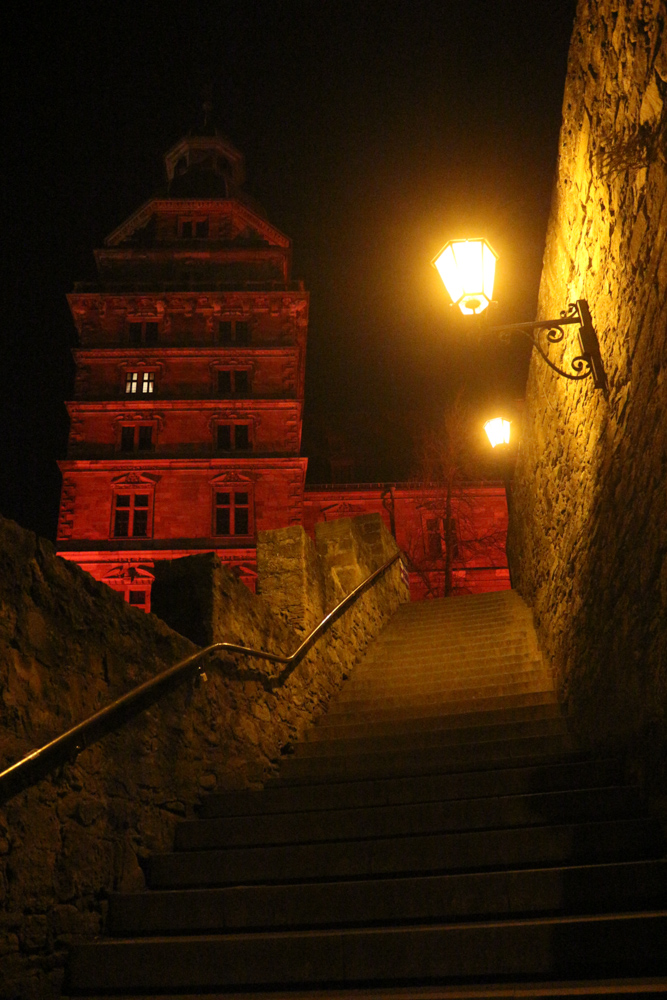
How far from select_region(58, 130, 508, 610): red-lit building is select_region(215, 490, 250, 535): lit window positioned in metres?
0.05

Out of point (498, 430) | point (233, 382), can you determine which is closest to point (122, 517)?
point (233, 382)

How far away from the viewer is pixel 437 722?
6504mm

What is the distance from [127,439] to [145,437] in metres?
0.73

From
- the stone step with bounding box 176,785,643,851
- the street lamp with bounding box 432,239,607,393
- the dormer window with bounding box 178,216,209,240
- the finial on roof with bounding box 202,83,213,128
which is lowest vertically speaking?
the stone step with bounding box 176,785,643,851

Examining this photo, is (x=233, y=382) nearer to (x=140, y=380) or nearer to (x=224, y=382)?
(x=224, y=382)

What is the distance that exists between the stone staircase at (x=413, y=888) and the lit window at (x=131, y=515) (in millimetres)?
23476

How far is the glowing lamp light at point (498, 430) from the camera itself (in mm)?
10219

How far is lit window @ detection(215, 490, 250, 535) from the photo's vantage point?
28375 mm

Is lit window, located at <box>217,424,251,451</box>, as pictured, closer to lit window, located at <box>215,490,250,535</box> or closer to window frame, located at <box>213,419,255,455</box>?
window frame, located at <box>213,419,255,455</box>

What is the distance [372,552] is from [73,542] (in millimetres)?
18374

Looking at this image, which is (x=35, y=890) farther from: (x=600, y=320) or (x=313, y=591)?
(x=313, y=591)

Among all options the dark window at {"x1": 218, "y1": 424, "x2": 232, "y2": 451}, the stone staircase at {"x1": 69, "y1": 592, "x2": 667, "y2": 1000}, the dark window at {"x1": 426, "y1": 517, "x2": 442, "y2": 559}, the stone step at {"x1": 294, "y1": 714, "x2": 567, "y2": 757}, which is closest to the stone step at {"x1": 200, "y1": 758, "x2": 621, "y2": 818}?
the stone staircase at {"x1": 69, "y1": 592, "x2": 667, "y2": 1000}

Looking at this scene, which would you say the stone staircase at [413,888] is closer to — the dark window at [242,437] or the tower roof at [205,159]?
the dark window at [242,437]

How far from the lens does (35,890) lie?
11.7ft
